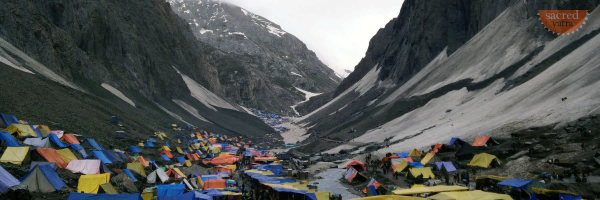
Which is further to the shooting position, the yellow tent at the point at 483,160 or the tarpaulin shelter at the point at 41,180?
the yellow tent at the point at 483,160

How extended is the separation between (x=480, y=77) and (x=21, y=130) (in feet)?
231

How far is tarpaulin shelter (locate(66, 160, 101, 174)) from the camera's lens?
86.4 ft

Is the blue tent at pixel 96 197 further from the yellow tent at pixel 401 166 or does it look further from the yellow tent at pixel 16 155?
the yellow tent at pixel 401 166

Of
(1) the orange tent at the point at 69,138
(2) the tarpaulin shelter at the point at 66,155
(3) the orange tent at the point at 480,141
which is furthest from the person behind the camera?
(3) the orange tent at the point at 480,141

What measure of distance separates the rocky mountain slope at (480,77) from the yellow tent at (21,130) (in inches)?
1509

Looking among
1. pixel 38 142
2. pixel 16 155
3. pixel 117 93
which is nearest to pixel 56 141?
pixel 38 142

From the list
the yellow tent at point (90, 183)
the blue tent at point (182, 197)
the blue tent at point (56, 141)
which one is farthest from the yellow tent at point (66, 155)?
the blue tent at point (182, 197)

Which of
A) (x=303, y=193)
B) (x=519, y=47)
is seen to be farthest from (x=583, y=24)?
(x=303, y=193)

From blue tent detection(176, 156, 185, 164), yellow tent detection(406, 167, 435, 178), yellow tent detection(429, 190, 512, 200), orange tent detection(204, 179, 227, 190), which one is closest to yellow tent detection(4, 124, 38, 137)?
orange tent detection(204, 179, 227, 190)

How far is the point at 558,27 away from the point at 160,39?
363 feet

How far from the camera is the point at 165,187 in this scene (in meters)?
25.0

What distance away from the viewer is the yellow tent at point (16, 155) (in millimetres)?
23656

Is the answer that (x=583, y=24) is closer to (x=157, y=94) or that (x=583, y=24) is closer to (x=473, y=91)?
(x=473, y=91)

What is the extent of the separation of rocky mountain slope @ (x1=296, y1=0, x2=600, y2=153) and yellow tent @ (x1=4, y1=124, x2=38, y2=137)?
3832 cm
